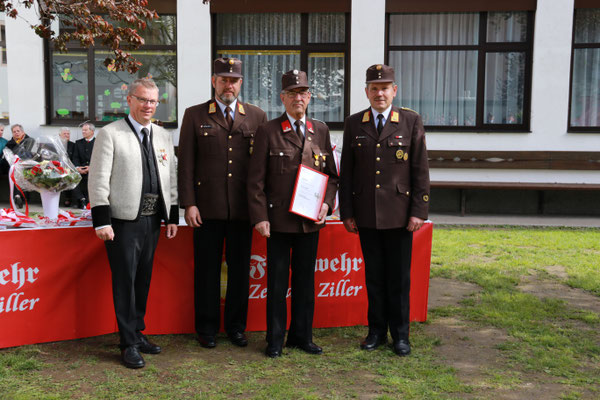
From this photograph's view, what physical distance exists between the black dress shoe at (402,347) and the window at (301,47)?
904 cm

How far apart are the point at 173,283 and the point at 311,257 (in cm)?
120

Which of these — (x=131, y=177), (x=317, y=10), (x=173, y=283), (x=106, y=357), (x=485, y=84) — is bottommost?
(x=106, y=357)

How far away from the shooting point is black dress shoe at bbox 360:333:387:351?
4637 millimetres

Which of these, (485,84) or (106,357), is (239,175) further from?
(485,84)

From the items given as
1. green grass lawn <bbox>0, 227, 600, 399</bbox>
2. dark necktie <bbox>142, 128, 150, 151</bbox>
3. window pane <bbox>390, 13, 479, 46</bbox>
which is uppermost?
window pane <bbox>390, 13, 479, 46</bbox>

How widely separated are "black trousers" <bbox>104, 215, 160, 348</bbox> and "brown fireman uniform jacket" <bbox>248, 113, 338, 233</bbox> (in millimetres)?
765

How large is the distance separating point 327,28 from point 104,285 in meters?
9.76

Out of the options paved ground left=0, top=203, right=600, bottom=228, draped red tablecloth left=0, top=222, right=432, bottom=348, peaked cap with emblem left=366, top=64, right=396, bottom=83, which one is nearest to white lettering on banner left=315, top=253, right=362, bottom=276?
draped red tablecloth left=0, top=222, right=432, bottom=348

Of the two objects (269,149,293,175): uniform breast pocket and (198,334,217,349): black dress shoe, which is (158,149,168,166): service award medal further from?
(198,334,217,349): black dress shoe

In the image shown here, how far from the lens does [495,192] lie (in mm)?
12688

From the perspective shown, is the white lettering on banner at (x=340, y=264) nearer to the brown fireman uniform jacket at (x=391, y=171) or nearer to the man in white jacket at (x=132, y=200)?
the brown fireman uniform jacket at (x=391, y=171)

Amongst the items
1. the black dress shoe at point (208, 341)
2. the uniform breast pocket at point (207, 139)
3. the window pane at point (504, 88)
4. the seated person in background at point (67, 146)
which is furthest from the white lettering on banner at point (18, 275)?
the window pane at point (504, 88)

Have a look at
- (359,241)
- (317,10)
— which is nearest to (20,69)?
(317,10)

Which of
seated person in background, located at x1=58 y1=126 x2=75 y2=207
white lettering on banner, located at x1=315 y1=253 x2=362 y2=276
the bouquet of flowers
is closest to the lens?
the bouquet of flowers
